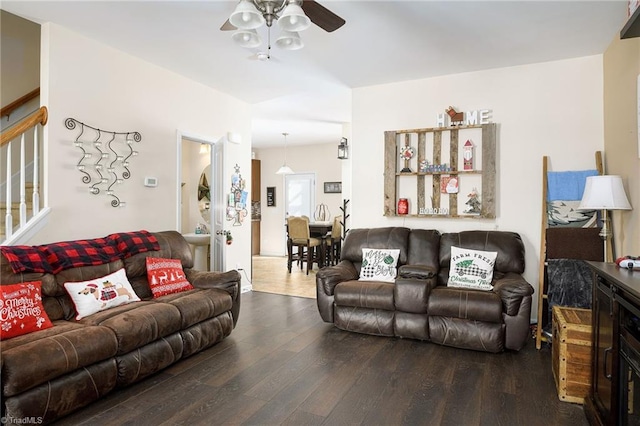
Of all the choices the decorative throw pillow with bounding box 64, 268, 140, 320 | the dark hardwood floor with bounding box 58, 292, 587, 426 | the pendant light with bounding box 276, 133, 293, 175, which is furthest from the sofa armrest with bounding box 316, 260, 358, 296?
the pendant light with bounding box 276, 133, 293, 175

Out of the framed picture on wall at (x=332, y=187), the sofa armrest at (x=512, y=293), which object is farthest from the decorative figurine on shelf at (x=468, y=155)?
the framed picture on wall at (x=332, y=187)

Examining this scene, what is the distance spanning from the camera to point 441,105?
430 cm

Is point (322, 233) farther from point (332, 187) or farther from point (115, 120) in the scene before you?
point (115, 120)

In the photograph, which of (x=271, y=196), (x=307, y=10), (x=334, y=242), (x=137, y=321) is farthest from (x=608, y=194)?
(x=271, y=196)

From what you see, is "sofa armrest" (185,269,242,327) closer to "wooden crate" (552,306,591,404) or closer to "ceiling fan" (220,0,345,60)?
"ceiling fan" (220,0,345,60)

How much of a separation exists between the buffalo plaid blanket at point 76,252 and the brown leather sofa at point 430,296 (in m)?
1.72

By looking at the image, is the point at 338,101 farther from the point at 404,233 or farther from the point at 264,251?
the point at 264,251

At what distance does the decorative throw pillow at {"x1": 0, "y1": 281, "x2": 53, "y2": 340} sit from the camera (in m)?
2.22

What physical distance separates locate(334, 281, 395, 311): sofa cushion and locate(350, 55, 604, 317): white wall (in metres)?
1.19

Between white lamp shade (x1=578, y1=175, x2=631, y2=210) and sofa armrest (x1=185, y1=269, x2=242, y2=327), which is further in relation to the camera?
sofa armrest (x1=185, y1=269, x2=242, y2=327)

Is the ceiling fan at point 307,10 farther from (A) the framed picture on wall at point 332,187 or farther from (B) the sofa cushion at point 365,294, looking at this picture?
(A) the framed picture on wall at point 332,187

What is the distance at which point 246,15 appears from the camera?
7.23 ft

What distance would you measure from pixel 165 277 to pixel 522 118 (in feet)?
12.6

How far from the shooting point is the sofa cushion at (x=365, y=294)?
3.42 meters
